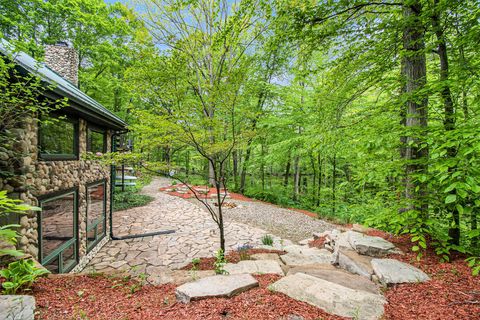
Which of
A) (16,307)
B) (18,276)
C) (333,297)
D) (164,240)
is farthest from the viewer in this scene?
(164,240)

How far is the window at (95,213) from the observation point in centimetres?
511

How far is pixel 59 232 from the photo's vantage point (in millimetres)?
3980

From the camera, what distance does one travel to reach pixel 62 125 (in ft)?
13.0

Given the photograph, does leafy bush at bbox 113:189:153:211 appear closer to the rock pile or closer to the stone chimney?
the stone chimney

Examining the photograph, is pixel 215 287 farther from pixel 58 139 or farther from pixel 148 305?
pixel 58 139

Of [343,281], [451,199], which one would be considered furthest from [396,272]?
[451,199]

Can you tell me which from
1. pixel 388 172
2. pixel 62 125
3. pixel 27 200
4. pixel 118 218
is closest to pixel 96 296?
pixel 27 200

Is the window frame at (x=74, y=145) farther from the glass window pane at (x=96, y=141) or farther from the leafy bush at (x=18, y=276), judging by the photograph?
the leafy bush at (x=18, y=276)

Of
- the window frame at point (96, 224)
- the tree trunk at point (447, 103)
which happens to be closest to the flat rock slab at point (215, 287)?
the tree trunk at point (447, 103)

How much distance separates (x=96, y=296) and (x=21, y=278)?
0.68 m

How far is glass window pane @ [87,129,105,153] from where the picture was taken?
5180 mm

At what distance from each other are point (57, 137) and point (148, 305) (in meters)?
3.52

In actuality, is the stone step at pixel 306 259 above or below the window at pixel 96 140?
below

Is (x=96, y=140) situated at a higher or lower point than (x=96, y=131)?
lower
